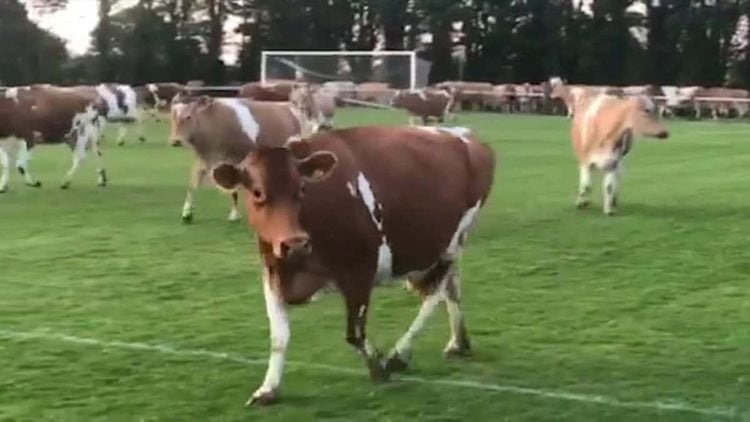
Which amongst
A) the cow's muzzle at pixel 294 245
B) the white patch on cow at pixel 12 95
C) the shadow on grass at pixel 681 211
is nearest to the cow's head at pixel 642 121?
the shadow on grass at pixel 681 211

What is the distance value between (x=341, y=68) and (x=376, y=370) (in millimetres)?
38798

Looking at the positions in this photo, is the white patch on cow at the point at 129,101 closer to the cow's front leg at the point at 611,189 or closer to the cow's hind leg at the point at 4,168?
the cow's hind leg at the point at 4,168

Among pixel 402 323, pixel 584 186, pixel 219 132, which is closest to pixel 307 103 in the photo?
pixel 219 132

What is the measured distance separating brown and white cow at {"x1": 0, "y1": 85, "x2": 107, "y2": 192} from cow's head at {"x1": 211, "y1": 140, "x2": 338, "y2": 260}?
12.9 m

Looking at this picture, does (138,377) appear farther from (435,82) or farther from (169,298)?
(435,82)

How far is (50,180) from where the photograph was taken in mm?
20609

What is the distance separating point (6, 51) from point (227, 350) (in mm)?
52194

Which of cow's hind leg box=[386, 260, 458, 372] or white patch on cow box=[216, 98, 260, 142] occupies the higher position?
white patch on cow box=[216, 98, 260, 142]

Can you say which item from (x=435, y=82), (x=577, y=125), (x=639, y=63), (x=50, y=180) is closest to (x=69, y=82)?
(x=435, y=82)

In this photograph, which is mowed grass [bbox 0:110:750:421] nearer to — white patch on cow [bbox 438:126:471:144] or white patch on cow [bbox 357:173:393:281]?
white patch on cow [bbox 357:173:393:281]

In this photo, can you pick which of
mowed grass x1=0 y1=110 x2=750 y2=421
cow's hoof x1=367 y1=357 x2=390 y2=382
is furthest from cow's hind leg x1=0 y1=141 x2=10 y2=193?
cow's hoof x1=367 y1=357 x2=390 y2=382

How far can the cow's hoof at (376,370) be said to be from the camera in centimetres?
700

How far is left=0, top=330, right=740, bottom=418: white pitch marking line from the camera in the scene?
6570 millimetres

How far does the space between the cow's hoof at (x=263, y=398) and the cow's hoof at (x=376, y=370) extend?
1.94 ft
